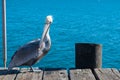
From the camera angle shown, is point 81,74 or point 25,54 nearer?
point 81,74

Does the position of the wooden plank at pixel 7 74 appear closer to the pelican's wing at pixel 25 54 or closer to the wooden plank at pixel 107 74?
the pelican's wing at pixel 25 54

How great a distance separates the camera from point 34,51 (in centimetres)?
669

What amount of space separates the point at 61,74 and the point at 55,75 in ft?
0.36

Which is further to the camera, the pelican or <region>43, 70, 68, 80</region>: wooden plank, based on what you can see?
the pelican

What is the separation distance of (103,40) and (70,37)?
1.87 metres

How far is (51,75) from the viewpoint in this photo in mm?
6480

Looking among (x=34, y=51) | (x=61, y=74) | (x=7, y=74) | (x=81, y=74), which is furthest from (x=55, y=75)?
(x=7, y=74)

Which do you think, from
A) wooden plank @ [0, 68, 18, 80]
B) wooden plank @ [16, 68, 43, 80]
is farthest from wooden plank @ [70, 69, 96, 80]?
wooden plank @ [0, 68, 18, 80]

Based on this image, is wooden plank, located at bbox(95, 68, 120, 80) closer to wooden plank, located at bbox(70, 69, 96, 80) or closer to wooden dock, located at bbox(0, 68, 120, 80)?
wooden dock, located at bbox(0, 68, 120, 80)

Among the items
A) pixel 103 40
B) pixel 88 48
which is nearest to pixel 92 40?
pixel 103 40

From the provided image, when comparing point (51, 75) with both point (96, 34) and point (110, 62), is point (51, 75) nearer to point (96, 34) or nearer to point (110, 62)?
point (110, 62)

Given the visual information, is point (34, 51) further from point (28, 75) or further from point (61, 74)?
point (61, 74)

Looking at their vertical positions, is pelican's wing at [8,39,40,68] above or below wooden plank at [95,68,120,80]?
above

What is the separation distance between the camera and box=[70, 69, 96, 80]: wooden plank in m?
6.34
